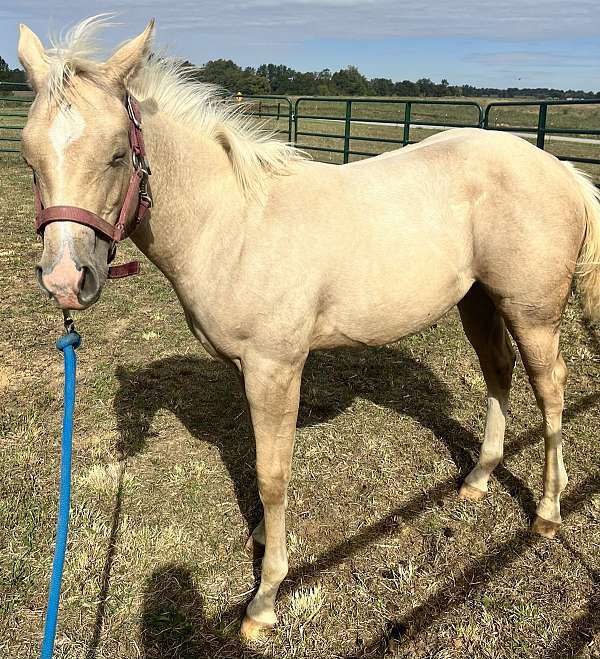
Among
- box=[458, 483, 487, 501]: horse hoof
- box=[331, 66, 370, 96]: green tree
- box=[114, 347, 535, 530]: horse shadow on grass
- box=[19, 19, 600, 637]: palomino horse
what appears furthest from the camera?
box=[331, 66, 370, 96]: green tree

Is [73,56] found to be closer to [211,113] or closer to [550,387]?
[211,113]

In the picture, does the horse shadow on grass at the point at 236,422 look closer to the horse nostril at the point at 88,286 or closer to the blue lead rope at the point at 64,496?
the blue lead rope at the point at 64,496

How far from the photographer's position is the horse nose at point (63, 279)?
5.35 ft

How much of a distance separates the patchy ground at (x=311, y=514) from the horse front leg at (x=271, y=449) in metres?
0.12

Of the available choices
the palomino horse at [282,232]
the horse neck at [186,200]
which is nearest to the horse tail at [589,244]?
the palomino horse at [282,232]

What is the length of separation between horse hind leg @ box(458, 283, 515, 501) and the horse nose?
219cm

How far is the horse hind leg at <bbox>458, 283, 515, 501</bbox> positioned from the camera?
3164mm

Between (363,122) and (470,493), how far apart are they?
14213 mm

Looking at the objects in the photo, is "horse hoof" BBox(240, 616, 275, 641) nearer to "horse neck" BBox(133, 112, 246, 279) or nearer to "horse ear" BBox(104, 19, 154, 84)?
"horse neck" BBox(133, 112, 246, 279)

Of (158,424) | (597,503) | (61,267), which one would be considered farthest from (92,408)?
(597,503)

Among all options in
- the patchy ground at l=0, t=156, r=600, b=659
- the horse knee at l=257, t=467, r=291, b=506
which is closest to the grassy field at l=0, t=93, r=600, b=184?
the patchy ground at l=0, t=156, r=600, b=659

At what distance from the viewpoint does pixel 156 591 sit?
2.52 m

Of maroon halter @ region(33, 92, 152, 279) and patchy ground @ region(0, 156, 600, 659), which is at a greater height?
maroon halter @ region(33, 92, 152, 279)

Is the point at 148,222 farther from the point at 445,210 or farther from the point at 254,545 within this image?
the point at 254,545
